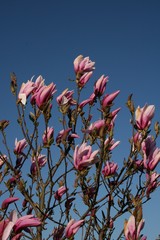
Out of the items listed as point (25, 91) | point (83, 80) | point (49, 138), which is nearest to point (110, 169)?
point (49, 138)

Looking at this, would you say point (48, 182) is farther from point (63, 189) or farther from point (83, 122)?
point (83, 122)

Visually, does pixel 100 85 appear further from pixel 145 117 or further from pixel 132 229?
pixel 132 229

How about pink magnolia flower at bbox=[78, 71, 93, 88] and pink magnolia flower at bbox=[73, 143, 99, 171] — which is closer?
pink magnolia flower at bbox=[73, 143, 99, 171]

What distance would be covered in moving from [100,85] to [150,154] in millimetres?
763

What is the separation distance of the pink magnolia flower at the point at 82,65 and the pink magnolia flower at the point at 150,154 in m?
0.87

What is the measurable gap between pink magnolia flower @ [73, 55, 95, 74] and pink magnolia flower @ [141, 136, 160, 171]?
868 mm

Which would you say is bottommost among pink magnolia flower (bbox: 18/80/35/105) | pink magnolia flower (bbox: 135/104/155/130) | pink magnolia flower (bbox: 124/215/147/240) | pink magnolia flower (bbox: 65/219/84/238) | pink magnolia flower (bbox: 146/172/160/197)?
pink magnolia flower (bbox: 124/215/147/240)

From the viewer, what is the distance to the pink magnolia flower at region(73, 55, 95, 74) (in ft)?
10.8

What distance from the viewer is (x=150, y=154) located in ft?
9.31

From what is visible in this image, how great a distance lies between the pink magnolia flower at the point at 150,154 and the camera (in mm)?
2812

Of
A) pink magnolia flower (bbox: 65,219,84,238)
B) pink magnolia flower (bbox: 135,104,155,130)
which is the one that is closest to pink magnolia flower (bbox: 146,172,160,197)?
pink magnolia flower (bbox: 135,104,155,130)

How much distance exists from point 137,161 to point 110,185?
0.98 ft

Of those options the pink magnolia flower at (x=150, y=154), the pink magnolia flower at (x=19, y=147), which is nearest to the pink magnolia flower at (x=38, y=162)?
the pink magnolia flower at (x=19, y=147)

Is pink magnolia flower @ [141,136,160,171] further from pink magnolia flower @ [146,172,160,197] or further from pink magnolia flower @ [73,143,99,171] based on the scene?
pink magnolia flower @ [73,143,99,171]
